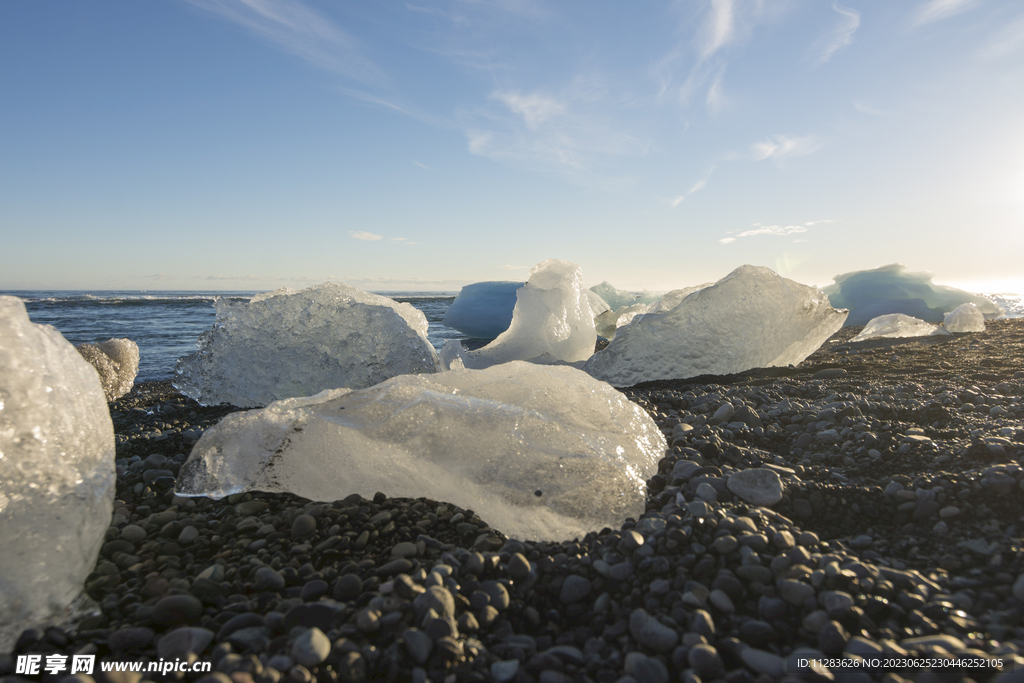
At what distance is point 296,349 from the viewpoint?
4414mm

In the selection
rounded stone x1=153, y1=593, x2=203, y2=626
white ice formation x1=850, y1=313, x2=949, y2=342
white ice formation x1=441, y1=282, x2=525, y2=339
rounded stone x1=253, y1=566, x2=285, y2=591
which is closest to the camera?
rounded stone x1=153, y1=593, x2=203, y2=626

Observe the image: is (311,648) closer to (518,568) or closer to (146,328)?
(518,568)

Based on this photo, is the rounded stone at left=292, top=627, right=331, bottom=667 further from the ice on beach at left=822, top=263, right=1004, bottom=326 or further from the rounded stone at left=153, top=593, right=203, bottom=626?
the ice on beach at left=822, top=263, right=1004, bottom=326

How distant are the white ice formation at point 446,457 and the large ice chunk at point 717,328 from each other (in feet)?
7.24

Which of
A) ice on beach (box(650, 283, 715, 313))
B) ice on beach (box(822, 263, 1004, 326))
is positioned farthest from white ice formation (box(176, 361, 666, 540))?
ice on beach (box(822, 263, 1004, 326))

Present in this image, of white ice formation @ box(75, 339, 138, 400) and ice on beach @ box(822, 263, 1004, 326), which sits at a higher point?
ice on beach @ box(822, 263, 1004, 326)

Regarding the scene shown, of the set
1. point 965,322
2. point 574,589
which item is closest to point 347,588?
point 574,589

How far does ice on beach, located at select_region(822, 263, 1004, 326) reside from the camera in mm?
13395

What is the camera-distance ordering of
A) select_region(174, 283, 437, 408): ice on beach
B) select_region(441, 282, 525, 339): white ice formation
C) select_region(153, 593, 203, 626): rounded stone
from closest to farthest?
select_region(153, 593, 203, 626): rounded stone
select_region(174, 283, 437, 408): ice on beach
select_region(441, 282, 525, 339): white ice formation

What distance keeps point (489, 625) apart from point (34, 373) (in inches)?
64.5

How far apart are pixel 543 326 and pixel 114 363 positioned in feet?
15.0

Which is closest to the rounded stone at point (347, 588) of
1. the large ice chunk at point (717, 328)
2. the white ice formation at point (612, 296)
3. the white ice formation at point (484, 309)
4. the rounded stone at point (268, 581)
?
the rounded stone at point (268, 581)

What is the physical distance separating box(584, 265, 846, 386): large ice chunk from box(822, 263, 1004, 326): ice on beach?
10.0 metres

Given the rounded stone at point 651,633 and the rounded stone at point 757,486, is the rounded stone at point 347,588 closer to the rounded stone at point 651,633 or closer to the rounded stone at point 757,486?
the rounded stone at point 651,633
